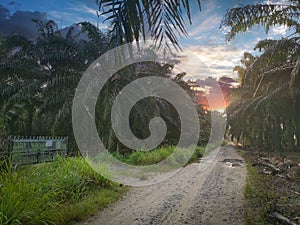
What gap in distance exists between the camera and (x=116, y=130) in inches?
534

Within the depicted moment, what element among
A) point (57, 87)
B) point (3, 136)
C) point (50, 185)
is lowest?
point (50, 185)

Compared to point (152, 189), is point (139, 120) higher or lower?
higher

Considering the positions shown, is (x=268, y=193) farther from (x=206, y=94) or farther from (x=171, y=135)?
(x=206, y=94)

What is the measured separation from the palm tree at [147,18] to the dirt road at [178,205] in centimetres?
329

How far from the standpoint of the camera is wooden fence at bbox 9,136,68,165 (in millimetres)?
9218

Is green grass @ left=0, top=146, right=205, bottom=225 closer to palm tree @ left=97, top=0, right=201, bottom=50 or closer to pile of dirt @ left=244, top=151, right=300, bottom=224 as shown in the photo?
palm tree @ left=97, top=0, right=201, bottom=50

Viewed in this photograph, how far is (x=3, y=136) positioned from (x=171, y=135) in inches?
567

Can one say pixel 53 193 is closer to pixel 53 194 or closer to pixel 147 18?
pixel 53 194

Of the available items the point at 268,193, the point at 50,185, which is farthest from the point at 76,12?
the point at 268,193

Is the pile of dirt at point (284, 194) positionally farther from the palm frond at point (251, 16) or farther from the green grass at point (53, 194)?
the palm frond at point (251, 16)

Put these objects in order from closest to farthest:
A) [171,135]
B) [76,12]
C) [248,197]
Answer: [76,12], [248,197], [171,135]

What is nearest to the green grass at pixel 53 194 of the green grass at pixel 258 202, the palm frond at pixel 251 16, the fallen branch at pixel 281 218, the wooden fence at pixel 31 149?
the wooden fence at pixel 31 149

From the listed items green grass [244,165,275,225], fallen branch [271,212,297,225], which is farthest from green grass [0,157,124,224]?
fallen branch [271,212,297,225]

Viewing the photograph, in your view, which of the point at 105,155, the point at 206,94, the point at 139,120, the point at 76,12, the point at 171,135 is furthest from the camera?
the point at 206,94
